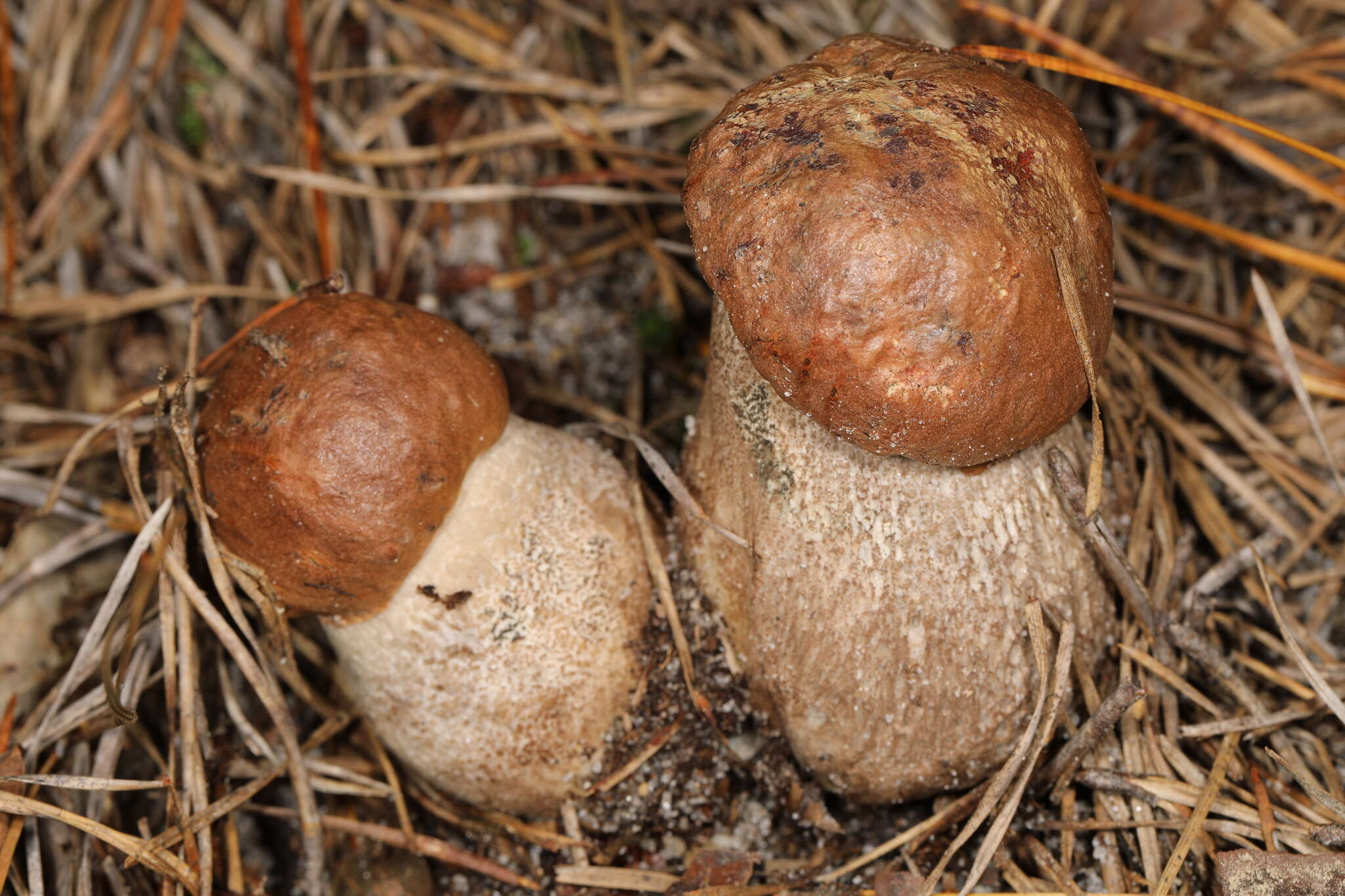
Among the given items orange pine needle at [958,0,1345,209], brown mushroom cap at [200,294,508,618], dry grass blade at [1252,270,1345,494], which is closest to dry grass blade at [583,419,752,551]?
brown mushroom cap at [200,294,508,618]

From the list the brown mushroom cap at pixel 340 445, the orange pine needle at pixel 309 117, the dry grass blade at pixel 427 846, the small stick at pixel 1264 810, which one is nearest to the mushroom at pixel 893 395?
the small stick at pixel 1264 810

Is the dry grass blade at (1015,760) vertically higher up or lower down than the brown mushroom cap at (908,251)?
lower down

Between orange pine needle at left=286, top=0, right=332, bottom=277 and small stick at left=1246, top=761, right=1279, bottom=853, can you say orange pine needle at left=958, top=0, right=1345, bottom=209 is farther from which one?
orange pine needle at left=286, top=0, right=332, bottom=277

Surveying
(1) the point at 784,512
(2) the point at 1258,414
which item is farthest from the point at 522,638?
(2) the point at 1258,414

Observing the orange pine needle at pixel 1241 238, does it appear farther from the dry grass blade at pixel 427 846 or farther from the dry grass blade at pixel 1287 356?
the dry grass blade at pixel 427 846

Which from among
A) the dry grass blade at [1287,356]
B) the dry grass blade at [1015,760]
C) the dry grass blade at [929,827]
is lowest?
the dry grass blade at [929,827]

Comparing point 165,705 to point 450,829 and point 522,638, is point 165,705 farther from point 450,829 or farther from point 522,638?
point 522,638

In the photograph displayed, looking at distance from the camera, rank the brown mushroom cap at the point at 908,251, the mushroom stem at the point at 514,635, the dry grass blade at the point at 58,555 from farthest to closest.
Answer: the dry grass blade at the point at 58,555, the mushroom stem at the point at 514,635, the brown mushroom cap at the point at 908,251
